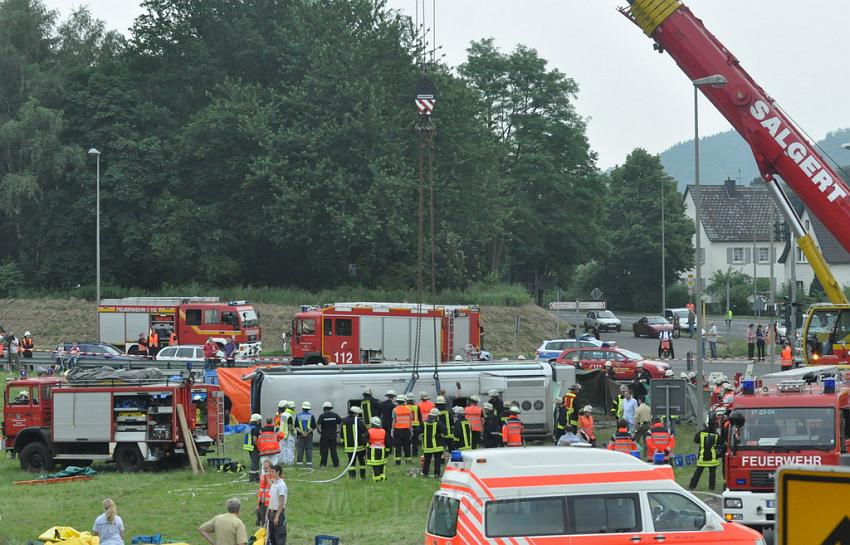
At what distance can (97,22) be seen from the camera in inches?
2847

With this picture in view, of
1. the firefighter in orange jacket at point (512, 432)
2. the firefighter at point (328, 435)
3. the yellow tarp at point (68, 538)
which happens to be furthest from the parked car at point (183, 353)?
the yellow tarp at point (68, 538)

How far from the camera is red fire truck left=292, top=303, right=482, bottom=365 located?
137 feet

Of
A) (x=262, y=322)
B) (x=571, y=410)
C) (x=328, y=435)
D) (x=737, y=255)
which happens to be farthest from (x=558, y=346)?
(x=737, y=255)

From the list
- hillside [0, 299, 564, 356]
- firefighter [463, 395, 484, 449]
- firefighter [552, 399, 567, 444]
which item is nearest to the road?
hillside [0, 299, 564, 356]

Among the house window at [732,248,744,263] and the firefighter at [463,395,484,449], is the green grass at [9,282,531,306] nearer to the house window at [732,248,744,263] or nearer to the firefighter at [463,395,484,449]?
the firefighter at [463,395,484,449]

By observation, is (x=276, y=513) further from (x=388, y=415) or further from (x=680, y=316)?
(x=680, y=316)

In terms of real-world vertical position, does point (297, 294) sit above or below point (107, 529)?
above

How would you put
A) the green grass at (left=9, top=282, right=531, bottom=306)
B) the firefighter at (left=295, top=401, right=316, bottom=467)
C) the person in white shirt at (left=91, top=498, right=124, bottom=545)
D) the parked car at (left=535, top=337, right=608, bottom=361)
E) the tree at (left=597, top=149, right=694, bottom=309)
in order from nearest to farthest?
the person in white shirt at (left=91, top=498, right=124, bottom=545), the firefighter at (left=295, top=401, right=316, bottom=467), the parked car at (left=535, top=337, right=608, bottom=361), the green grass at (left=9, top=282, right=531, bottom=306), the tree at (left=597, top=149, right=694, bottom=309)

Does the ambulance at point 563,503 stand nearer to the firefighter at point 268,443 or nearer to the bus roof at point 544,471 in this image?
the bus roof at point 544,471

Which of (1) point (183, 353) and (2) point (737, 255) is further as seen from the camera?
(2) point (737, 255)

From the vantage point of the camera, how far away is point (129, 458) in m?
26.5

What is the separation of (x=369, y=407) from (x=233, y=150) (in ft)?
122

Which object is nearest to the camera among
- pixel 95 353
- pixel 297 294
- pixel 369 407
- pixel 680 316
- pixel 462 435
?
pixel 462 435

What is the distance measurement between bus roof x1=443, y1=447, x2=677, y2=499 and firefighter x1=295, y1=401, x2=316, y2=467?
12.8 meters
